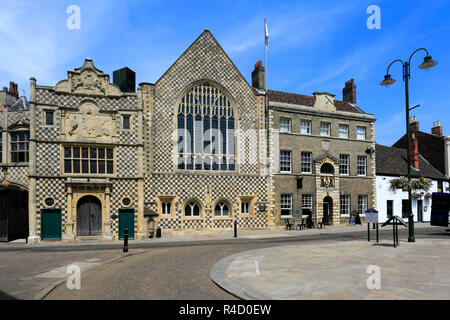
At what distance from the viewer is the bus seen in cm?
2492

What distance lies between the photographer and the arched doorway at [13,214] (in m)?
22.1

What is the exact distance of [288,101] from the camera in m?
30.9

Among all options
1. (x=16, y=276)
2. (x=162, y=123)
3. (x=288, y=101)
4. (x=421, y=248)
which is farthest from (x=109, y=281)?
(x=288, y=101)

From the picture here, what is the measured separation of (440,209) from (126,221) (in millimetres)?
23818

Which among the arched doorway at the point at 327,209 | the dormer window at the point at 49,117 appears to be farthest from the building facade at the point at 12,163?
the arched doorway at the point at 327,209

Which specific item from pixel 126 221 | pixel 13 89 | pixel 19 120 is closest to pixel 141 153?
pixel 126 221

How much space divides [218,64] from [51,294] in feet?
75.5

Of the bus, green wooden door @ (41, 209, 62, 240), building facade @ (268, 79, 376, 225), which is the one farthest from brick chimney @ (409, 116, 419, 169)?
green wooden door @ (41, 209, 62, 240)

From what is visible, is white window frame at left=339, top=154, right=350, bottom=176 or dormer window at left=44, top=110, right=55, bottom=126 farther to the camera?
white window frame at left=339, top=154, right=350, bottom=176

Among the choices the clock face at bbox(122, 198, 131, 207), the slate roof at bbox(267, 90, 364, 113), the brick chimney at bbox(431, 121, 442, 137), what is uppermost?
the slate roof at bbox(267, 90, 364, 113)

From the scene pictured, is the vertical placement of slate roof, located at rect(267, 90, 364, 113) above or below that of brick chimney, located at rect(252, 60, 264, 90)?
below

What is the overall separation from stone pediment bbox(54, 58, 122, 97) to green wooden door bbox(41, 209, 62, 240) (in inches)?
326

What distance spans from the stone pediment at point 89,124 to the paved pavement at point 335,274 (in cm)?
1428

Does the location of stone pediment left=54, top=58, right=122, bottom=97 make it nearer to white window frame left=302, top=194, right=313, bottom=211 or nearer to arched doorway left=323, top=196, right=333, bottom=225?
white window frame left=302, top=194, right=313, bottom=211
